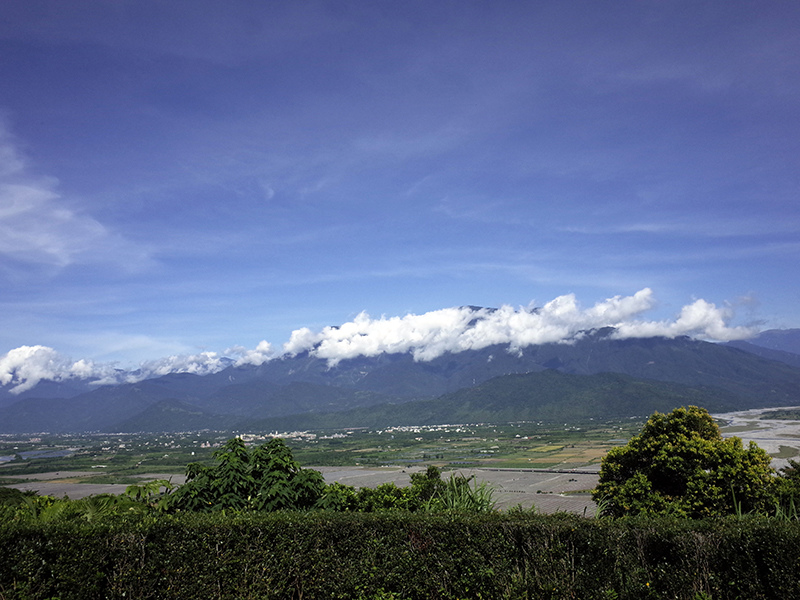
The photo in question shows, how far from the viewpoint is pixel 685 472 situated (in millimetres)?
15914

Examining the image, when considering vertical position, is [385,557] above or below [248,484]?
below

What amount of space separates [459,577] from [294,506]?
383 cm

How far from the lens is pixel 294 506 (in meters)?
9.92

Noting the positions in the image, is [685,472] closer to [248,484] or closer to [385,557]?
[385,557]

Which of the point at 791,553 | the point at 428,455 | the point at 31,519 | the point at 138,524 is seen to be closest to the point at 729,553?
the point at 791,553

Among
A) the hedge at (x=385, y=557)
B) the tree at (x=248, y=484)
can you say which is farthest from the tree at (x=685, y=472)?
the tree at (x=248, y=484)

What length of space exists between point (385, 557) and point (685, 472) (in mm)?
12541

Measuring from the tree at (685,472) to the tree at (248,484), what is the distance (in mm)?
9114

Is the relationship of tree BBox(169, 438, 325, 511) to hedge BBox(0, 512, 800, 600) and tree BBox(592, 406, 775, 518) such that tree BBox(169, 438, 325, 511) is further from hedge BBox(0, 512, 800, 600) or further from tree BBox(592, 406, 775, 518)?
tree BBox(592, 406, 775, 518)

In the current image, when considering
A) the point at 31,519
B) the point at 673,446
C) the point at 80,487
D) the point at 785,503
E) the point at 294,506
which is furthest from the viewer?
the point at 80,487

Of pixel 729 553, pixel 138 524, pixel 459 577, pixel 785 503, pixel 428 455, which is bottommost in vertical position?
pixel 428 455

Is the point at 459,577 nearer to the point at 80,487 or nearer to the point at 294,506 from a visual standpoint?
the point at 294,506

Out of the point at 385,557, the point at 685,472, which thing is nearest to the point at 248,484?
the point at 385,557

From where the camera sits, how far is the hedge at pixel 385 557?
6738 mm
